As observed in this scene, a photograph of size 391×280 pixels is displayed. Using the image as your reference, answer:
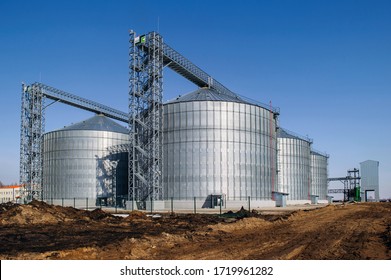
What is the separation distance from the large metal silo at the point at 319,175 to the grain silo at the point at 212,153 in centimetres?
4705

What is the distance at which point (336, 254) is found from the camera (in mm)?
14688

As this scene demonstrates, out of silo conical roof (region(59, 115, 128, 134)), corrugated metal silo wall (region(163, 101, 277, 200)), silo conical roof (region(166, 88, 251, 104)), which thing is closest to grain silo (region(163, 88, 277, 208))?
corrugated metal silo wall (region(163, 101, 277, 200))

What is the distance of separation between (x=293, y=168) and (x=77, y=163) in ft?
159

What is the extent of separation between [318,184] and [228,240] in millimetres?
97324

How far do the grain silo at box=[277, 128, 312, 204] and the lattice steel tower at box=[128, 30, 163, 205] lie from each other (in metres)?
37.1

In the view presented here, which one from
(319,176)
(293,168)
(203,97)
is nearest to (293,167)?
(293,168)

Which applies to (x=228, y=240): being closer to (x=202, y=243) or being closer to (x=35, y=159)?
(x=202, y=243)

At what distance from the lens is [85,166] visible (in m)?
77.8

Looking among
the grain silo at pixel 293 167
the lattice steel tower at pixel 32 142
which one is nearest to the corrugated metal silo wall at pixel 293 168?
the grain silo at pixel 293 167

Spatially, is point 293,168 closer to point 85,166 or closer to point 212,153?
point 212,153

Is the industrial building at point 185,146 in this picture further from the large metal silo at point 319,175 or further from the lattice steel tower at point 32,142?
the large metal silo at point 319,175

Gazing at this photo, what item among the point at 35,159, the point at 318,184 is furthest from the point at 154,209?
the point at 318,184

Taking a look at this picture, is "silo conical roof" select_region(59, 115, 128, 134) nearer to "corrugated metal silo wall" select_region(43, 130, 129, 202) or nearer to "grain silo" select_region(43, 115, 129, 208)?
"grain silo" select_region(43, 115, 129, 208)

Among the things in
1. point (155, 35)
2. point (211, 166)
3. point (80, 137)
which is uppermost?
point (155, 35)
